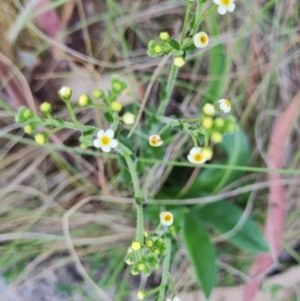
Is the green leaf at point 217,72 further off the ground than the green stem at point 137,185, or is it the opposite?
the green leaf at point 217,72

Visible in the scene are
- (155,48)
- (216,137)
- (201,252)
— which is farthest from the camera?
(201,252)

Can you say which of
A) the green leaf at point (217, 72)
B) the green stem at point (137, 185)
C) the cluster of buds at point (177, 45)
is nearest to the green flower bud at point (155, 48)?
the cluster of buds at point (177, 45)

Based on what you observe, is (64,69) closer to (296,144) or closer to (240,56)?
(240,56)

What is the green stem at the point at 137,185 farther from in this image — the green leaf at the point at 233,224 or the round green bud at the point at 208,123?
the green leaf at the point at 233,224

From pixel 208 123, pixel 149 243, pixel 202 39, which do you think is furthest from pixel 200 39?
pixel 149 243

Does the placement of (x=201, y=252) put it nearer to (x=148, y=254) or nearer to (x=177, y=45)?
(x=148, y=254)

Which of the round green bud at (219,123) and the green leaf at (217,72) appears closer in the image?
the round green bud at (219,123)
